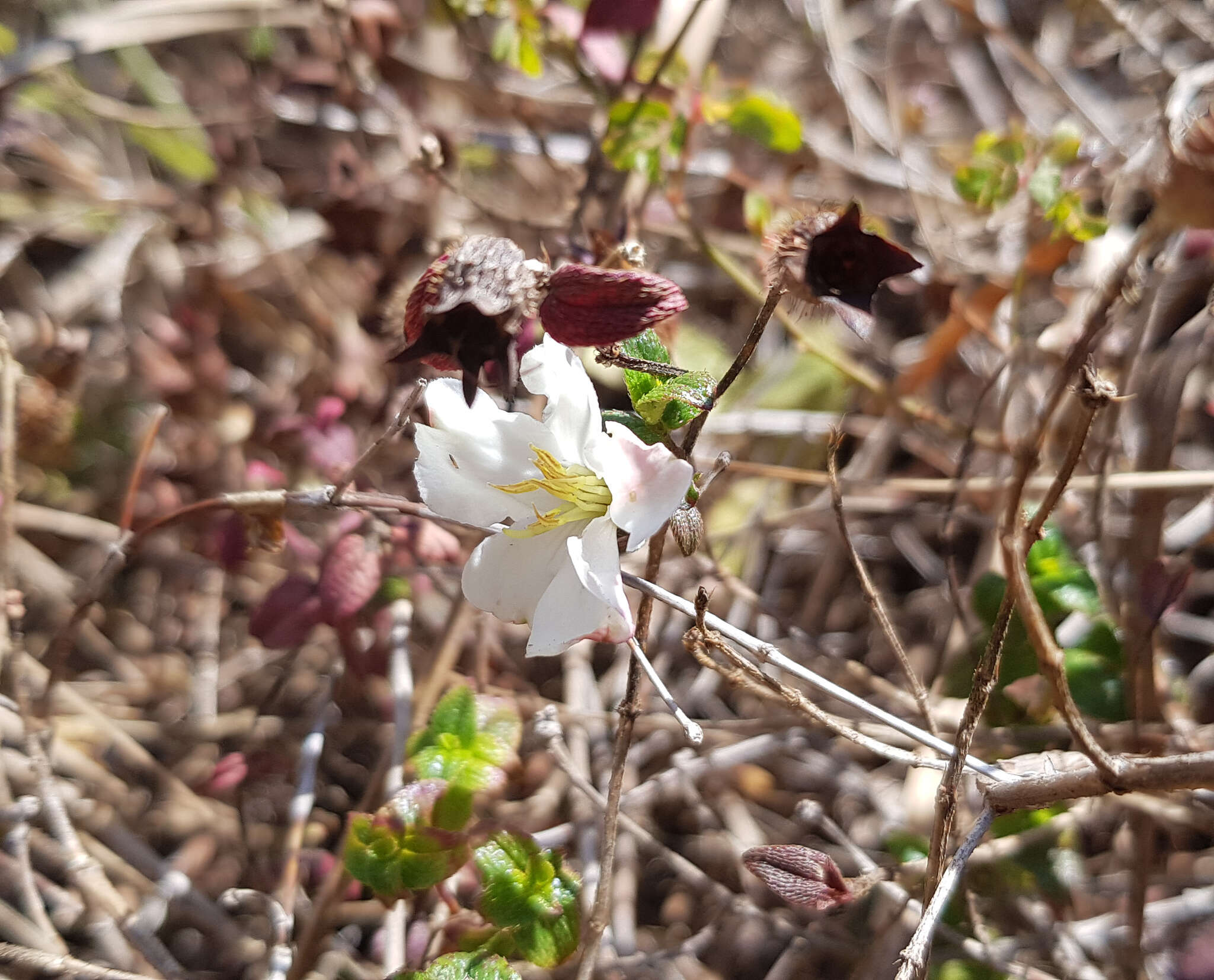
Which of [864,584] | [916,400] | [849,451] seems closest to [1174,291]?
[916,400]

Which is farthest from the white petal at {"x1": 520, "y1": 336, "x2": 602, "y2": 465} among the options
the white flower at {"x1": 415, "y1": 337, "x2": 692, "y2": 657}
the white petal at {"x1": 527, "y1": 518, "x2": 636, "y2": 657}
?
the white petal at {"x1": 527, "y1": 518, "x2": 636, "y2": 657}

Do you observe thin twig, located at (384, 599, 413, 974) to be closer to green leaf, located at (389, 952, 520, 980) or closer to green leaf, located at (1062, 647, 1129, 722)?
green leaf, located at (389, 952, 520, 980)

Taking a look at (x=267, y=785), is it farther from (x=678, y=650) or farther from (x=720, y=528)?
(x=720, y=528)

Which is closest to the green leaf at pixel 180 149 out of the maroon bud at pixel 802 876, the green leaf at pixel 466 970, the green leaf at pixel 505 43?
the green leaf at pixel 505 43

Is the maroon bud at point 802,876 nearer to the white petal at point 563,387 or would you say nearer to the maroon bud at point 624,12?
the white petal at point 563,387

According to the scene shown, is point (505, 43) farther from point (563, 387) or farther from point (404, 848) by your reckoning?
point (404, 848)

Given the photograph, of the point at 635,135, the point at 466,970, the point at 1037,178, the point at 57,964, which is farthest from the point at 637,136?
the point at 57,964
